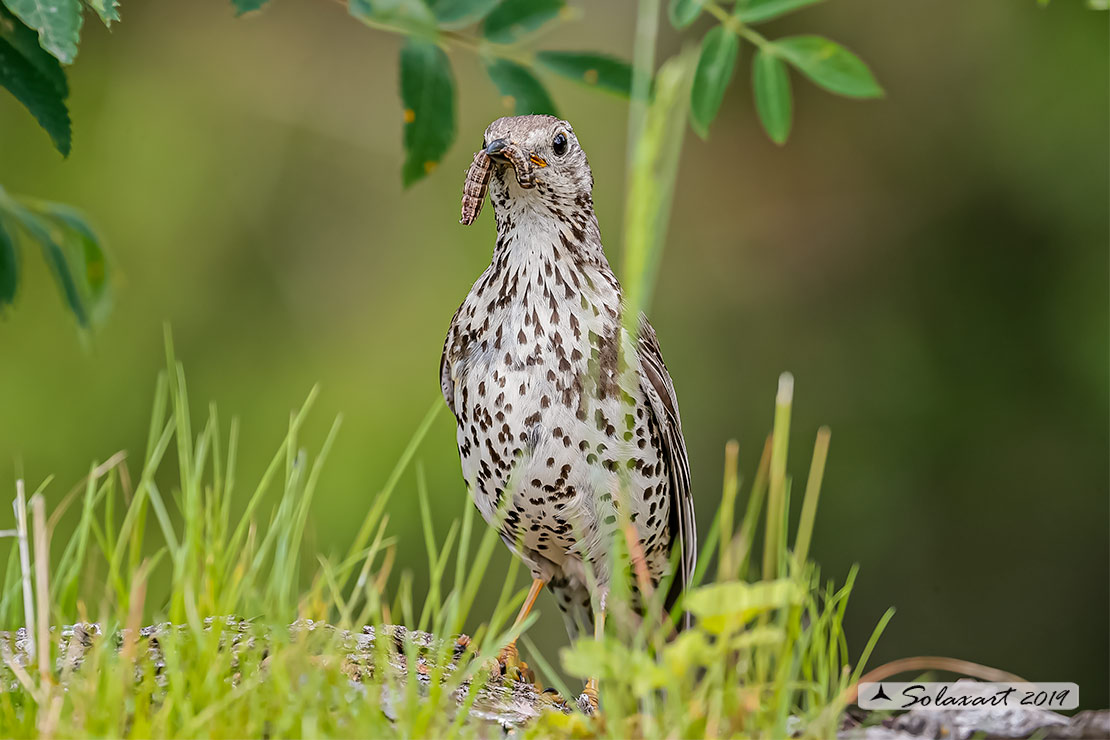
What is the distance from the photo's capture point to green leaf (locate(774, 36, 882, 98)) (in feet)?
7.02

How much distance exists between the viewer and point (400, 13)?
212 centimetres

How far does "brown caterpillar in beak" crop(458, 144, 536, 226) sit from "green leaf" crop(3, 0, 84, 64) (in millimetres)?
985

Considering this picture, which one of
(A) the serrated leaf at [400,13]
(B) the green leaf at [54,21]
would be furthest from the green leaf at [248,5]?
(B) the green leaf at [54,21]

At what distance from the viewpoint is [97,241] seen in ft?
7.96

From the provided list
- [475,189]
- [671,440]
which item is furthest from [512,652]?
[475,189]

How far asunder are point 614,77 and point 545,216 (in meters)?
1.10

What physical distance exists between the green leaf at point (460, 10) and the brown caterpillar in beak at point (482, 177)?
68 centimetres

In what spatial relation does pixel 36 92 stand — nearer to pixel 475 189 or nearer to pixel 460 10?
pixel 460 10

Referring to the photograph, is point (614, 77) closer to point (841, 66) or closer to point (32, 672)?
point (841, 66)

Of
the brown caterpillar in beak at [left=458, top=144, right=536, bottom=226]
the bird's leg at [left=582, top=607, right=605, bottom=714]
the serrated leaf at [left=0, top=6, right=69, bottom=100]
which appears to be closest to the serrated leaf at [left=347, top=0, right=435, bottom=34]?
the serrated leaf at [left=0, top=6, right=69, bottom=100]

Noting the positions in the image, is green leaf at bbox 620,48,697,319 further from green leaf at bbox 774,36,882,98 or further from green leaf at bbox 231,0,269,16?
green leaf at bbox 231,0,269,16

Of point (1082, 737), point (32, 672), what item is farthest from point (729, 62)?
point (32, 672)

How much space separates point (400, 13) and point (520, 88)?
0.26m

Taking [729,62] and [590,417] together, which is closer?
[729,62]
